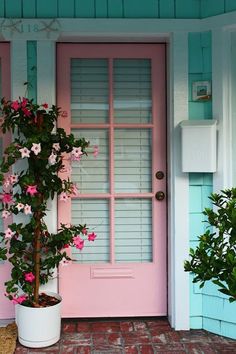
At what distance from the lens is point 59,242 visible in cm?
286

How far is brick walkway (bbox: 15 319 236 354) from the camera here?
274 centimetres

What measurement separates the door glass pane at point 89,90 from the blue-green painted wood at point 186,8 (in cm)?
60

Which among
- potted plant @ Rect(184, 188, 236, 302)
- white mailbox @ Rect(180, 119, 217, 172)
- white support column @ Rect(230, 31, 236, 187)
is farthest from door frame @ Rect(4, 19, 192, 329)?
potted plant @ Rect(184, 188, 236, 302)

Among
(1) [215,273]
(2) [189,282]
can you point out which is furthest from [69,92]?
(1) [215,273]

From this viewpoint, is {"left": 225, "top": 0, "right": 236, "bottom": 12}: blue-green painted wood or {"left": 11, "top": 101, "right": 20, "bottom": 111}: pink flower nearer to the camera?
{"left": 11, "top": 101, "right": 20, "bottom": 111}: pink flower

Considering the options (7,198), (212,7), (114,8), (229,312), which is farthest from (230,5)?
(229,312)

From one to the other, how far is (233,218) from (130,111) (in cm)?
149

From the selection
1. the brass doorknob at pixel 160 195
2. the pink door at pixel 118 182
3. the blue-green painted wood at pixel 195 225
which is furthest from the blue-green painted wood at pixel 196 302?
the brass doorknob at pixel 160 195

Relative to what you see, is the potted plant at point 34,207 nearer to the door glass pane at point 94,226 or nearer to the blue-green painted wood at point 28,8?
the door glass pane at point 94,226

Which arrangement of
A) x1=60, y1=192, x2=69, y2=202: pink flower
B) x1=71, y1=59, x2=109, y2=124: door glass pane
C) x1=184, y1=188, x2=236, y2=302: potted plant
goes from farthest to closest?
x1=71, y1=59, x2=109, y2=124: door glass pane
x1=60, y1=192, x2=69, y2=202: pink flower
x1=184, y1=188, x2=236, y2=302: potted plant

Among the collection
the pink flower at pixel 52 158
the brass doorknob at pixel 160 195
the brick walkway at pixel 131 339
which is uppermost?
the pink flower at pixel 52 158

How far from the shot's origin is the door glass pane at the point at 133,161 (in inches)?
126

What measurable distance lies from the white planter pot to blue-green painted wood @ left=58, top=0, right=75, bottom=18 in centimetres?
189

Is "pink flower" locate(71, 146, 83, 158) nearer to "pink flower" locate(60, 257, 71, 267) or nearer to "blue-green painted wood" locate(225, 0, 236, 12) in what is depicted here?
"pink flower" locate(60, 257, 71, 267)
